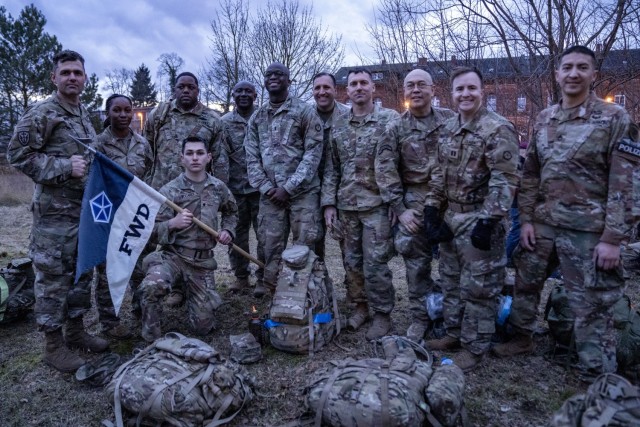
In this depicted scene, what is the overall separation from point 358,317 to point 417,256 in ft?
3.46

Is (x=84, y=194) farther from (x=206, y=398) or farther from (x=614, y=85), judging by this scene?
(x=614, y=85)

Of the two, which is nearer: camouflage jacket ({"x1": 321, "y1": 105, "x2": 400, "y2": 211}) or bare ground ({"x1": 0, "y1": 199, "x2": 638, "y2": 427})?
bare ground ({"x1": 0, "y1": 199, "x2": 638, "y2": 427})

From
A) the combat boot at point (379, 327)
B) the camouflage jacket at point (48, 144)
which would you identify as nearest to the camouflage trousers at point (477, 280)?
the combat boot at point (379, 327)

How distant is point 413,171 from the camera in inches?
178

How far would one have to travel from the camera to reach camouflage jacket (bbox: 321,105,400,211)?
15.3ft

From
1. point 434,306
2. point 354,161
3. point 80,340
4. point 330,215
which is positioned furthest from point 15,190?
point 434,306

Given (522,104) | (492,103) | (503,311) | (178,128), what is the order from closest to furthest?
(503,311)
(178,128)
(522,104)
(492,103)

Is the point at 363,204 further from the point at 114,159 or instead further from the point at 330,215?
the point at 114,159

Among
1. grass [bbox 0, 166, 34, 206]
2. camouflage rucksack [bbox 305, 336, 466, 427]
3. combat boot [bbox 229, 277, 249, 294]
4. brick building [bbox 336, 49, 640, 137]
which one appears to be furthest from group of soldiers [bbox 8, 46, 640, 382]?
grass [bbox 0, 166, 34, 206]

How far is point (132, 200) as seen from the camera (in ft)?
13.8

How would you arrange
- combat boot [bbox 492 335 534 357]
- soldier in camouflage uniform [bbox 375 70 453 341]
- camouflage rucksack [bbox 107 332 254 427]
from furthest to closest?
soldier in camouflage uniform [bbox 375 70 453 341], combat boot [bbox 492 335 534 357], camouflage rucksack [bbox 107 332 254 427]

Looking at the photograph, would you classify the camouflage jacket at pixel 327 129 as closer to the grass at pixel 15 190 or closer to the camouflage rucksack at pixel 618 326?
the camouflage rucksack at pixel 618 326

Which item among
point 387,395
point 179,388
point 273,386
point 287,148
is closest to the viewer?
point 387,395

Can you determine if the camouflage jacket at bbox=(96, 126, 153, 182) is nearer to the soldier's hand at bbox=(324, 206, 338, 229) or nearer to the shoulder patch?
the shoulder patch
